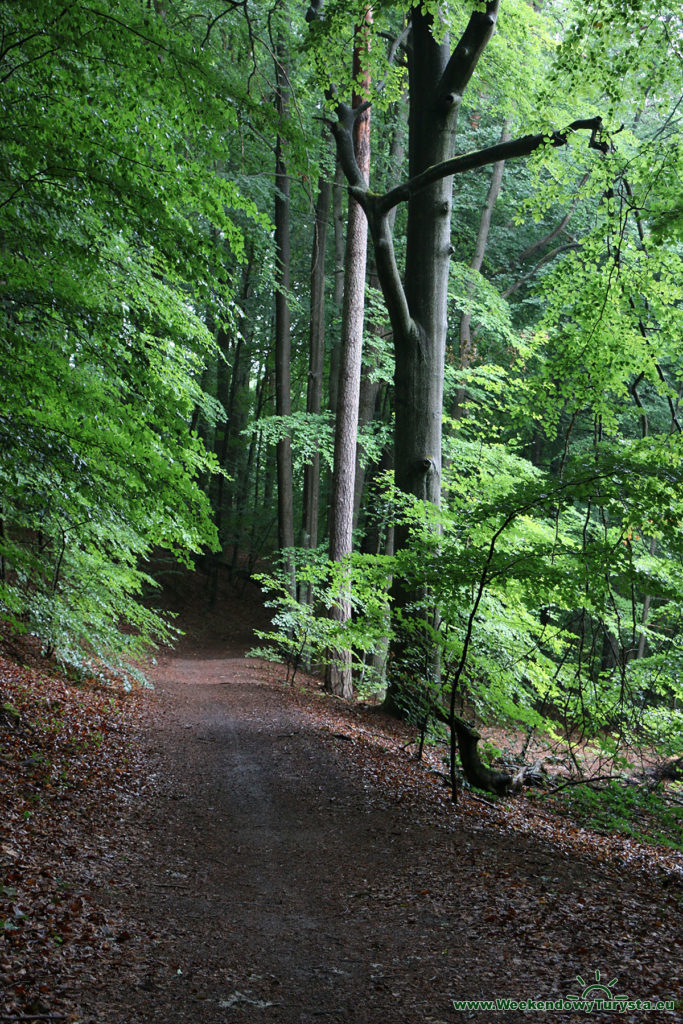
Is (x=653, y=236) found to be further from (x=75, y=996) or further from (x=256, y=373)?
(x=256, y=373)

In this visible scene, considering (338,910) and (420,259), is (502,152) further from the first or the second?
(338,910)

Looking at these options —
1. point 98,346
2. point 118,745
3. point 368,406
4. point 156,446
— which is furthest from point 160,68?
point 368,406

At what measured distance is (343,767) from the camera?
→ 7695 mm

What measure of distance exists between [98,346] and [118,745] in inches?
179

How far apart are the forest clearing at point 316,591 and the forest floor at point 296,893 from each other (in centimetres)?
3

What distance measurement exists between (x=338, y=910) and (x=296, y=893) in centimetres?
41

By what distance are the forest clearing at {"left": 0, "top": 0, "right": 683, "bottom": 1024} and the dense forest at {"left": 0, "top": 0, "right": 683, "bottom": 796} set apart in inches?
1.6

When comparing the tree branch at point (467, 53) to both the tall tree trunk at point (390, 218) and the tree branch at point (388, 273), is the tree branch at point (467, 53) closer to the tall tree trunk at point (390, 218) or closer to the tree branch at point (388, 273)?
the tree branch at point (388, 273)

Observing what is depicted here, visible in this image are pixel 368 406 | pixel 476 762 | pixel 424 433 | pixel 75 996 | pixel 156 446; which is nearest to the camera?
pixel 75 996

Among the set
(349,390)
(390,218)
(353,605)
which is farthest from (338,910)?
(390,218)

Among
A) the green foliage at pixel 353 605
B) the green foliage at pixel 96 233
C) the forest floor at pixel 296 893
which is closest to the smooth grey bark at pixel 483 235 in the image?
the green foliage at pixel 353 605

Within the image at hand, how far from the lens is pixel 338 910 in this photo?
454 centimetres

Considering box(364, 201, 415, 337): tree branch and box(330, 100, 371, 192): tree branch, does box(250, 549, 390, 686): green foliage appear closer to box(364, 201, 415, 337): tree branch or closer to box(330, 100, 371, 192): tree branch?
box(364, 201, 415, 337): tree branch

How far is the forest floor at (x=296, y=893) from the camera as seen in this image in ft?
10.9
